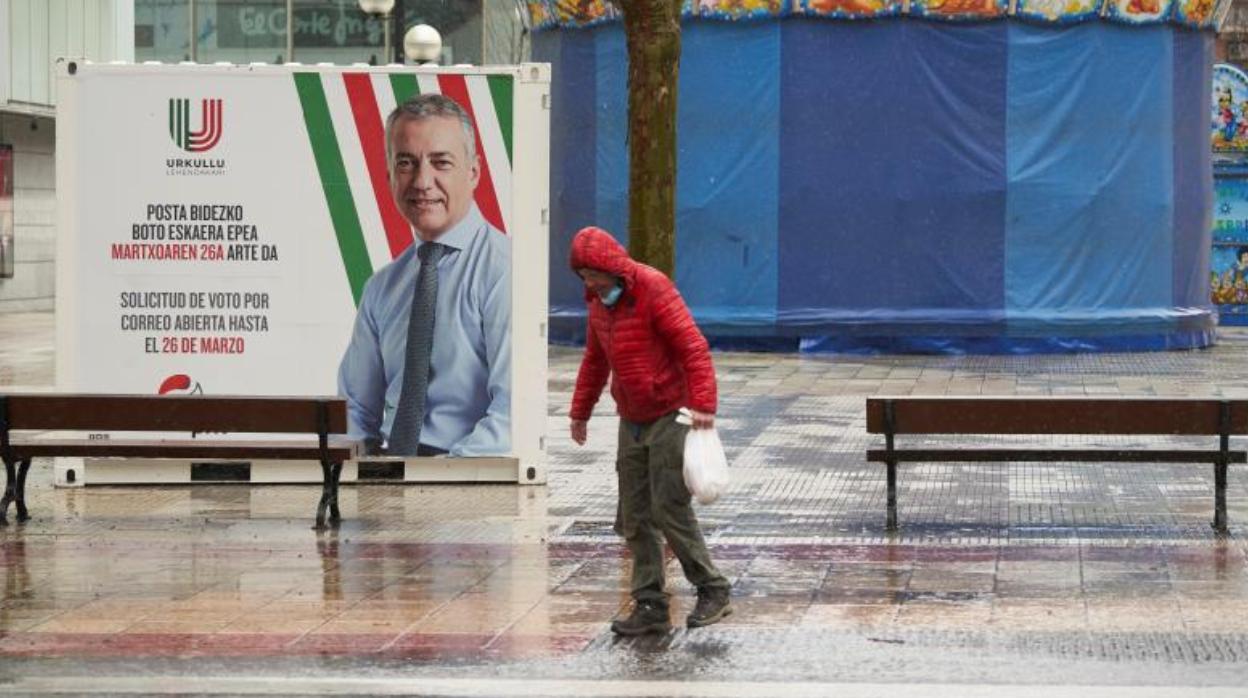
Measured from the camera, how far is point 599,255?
30.8 ft

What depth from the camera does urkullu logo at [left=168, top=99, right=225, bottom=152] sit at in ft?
45.8

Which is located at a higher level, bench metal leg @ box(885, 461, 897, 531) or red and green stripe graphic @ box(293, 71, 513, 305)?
red and green stripe graphic @ box(293, 71, 513, 305)

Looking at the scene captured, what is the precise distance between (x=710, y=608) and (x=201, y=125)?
5814mm

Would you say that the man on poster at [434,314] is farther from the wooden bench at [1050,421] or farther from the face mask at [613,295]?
the face mask at [613,295]

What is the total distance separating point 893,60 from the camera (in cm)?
2711

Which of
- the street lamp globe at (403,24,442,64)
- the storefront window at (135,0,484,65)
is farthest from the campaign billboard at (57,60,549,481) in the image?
the storefront window at (135,0,484,65)

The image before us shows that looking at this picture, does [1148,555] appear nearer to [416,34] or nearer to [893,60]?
[416,34]

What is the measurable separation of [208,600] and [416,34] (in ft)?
21.2

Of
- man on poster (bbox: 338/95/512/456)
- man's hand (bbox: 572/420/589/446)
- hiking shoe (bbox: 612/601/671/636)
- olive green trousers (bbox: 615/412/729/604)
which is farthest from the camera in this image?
man on poster (bbox: 338/95/512/456)

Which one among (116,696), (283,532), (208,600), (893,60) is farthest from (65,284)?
(893,60)

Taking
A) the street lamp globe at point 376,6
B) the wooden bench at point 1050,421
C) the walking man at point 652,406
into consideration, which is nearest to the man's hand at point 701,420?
the walking man at point 652,406

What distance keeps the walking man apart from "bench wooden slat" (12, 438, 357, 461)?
3583 millimetres

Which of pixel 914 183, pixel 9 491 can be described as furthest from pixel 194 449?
pixel 914 183

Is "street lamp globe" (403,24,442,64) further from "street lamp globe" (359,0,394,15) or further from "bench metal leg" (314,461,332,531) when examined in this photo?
"street lamp globe" (359,0,394,15)
